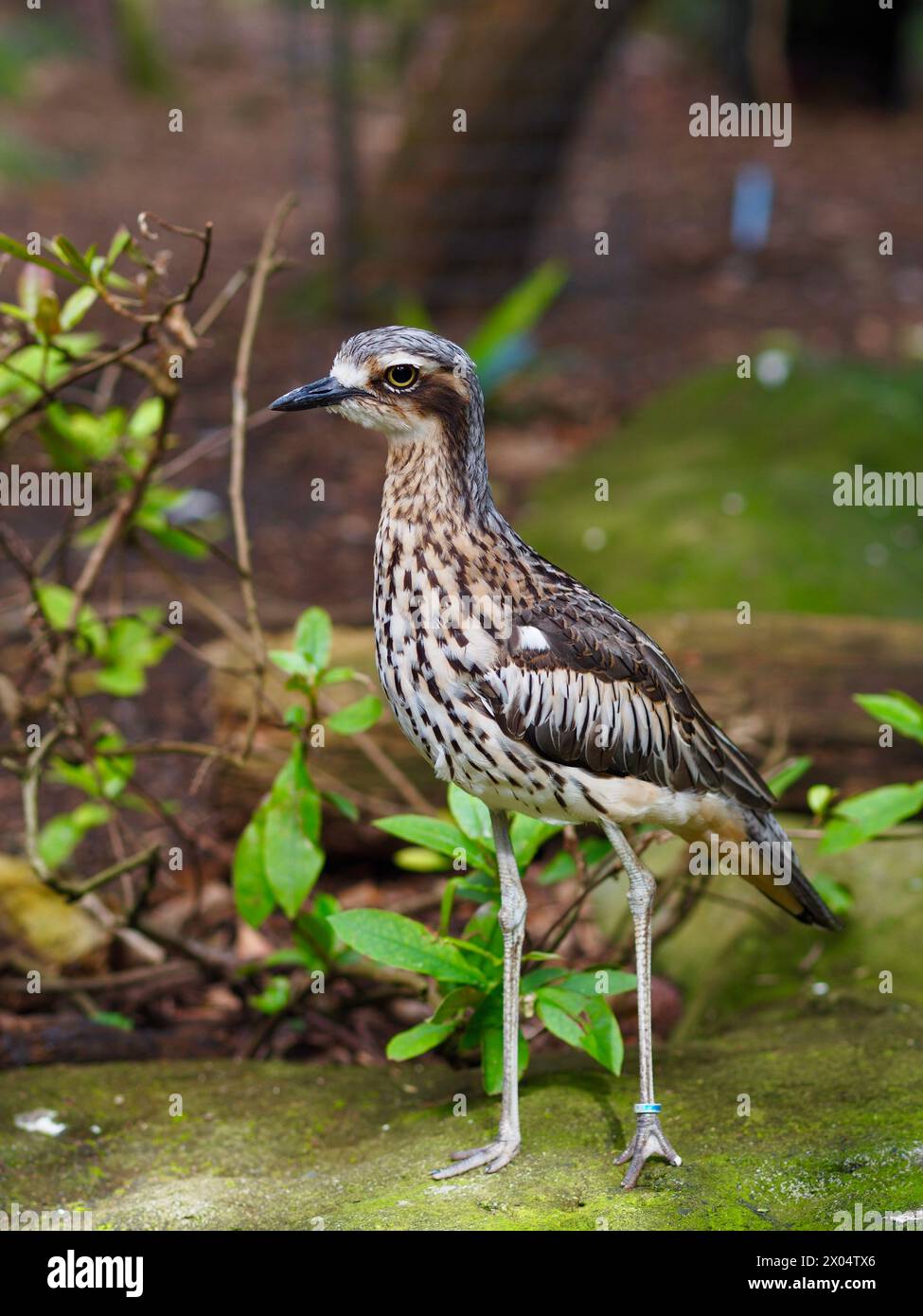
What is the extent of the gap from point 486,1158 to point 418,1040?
0.40 m

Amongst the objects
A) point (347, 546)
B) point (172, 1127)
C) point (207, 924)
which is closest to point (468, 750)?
point (172, 1127)

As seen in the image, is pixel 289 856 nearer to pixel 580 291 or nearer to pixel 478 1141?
pixel 478 1141

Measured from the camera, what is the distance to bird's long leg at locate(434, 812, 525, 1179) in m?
3.74

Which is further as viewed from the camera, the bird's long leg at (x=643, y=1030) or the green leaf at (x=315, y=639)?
the green leaf at (x=315, y=639)

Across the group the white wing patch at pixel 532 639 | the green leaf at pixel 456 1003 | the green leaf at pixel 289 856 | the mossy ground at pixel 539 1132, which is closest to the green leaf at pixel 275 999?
the mossy ground at pixel 539 1132

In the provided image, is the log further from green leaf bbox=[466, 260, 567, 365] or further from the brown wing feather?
green leaf bbox=[466, 260, 567, 365]

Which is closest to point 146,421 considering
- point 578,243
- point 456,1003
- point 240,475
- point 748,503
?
point 240,475

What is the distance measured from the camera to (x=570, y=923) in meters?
4.45

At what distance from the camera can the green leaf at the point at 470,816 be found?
14.1ft

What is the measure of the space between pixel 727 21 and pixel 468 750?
20068 millimetres

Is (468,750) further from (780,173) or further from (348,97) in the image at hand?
(780,173)

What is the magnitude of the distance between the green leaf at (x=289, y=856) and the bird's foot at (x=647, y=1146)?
120 centimetres

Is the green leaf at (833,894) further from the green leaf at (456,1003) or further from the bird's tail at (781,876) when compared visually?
the green leaf at (456,1003)

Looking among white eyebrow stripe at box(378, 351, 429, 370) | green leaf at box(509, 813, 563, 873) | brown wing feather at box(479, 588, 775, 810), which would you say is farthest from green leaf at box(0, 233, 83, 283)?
green leaf at box(509, 813, 563, 873)
